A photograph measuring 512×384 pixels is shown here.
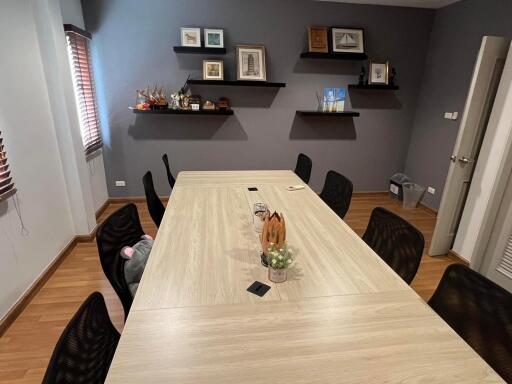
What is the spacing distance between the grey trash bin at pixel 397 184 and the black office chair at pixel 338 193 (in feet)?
7.25

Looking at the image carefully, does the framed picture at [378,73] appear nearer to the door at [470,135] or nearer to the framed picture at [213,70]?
the door at [470,135]

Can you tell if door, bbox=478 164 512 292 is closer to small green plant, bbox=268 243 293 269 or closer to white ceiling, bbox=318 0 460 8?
small green plant, bbox=268 243 293 269

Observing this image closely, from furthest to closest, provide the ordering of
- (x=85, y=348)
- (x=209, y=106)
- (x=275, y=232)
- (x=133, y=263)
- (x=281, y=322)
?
1. (x=209, y=106)
2. (x=133, y=263)
3. (x=275, y=232)
4. (x=281, y=322)
5. (x=85, y=348)

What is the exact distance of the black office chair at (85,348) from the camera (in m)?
0.82

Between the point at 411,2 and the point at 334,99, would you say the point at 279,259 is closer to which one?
the point at 334,99

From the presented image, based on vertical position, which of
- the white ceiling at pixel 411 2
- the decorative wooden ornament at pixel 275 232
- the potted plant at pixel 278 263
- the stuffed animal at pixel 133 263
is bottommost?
the stuffed animal at pixel 133 263

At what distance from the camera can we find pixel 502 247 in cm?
236

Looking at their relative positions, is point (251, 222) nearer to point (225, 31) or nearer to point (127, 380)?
point (127, 380)

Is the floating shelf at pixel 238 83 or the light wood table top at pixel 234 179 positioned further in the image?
the floating shelf at pixel 238 83

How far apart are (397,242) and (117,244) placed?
156 centimetres

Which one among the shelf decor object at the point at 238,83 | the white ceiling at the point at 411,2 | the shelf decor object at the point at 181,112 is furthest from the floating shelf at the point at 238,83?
the white ceiling at the point at 411,2

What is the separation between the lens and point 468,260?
2.85 meters

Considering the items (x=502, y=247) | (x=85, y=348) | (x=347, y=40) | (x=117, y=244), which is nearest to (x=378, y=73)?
(x=347, y=40)

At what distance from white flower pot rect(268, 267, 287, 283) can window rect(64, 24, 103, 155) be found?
2912mm
